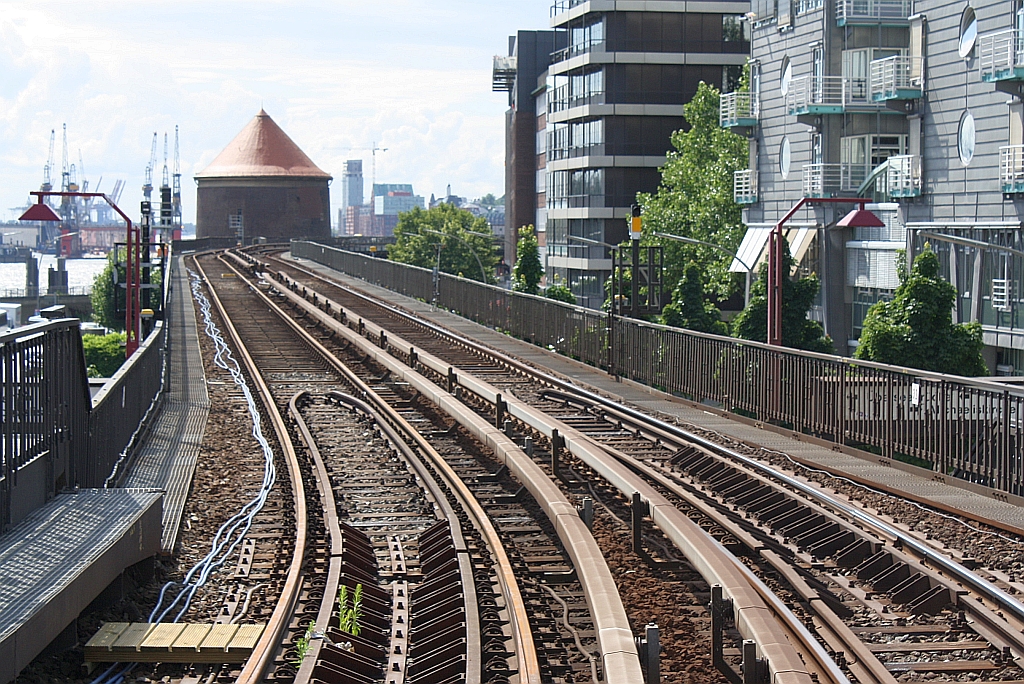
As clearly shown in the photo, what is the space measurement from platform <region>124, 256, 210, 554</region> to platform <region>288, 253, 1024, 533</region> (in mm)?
7301

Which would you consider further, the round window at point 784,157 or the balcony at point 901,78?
the round window at point 784,157

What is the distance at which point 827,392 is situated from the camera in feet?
59.6

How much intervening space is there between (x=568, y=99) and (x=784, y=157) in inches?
1166

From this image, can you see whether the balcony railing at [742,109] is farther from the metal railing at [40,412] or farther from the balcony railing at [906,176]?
the metal railing at [40,412]

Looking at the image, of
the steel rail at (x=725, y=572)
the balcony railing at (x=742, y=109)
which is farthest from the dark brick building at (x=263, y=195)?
the steel rail at (x=725, y=572)

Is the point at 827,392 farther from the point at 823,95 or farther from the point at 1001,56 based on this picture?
the point at 823,95

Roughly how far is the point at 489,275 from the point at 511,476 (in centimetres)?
8407

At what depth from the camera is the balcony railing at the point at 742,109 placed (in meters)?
54.8

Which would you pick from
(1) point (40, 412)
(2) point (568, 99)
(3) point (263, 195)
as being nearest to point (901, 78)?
(1) point (40, 412)

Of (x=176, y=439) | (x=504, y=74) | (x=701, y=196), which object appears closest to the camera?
(x=176, y=439)

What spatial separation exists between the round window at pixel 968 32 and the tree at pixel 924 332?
1710 centimetres

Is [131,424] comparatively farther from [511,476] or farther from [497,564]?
[497,564]

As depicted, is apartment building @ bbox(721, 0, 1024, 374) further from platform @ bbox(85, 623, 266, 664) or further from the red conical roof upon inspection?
the red conical roof

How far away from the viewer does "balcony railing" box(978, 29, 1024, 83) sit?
118ft
